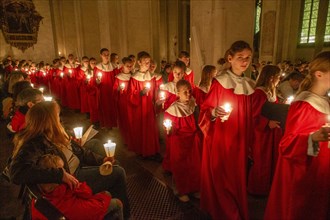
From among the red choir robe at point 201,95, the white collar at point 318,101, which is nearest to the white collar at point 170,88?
the red choir robe at point 201,95

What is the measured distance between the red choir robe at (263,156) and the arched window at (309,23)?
60.5ft

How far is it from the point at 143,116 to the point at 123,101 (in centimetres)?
92

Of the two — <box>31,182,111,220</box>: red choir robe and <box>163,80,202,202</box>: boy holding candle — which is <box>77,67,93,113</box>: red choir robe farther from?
<box>31,182,111,220</box>: red choir robe

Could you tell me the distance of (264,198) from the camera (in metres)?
3.92

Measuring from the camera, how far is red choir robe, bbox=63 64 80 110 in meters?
10.5

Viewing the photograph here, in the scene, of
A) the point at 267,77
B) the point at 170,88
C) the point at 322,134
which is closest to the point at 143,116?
the point at 170,88

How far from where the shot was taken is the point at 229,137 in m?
2.94

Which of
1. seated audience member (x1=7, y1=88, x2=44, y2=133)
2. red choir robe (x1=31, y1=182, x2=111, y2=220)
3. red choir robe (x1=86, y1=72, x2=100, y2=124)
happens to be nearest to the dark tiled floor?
red choir robe (x1=31, y1=182, x2=111, y2=220)

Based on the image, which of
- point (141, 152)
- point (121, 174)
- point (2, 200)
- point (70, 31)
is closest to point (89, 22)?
point (70, 31)

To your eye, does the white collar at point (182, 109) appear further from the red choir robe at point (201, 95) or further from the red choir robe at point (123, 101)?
the red choir robe at point (123, 101)

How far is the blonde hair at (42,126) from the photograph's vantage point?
2.26 meters

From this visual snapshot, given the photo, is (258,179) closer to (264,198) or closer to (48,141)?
(264,198)

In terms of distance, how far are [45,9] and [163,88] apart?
20.3 metres

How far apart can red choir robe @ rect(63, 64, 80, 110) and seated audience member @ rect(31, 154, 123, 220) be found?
8.62 meters
